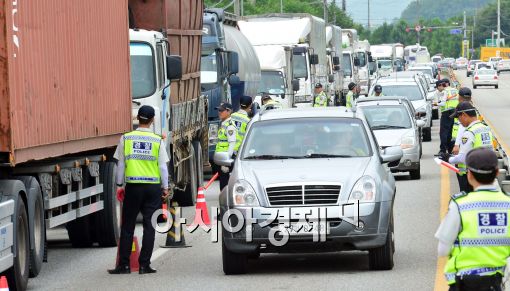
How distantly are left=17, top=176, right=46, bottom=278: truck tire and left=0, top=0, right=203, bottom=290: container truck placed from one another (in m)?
0.01

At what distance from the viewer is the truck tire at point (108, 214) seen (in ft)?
55.5

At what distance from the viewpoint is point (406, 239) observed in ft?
54.5

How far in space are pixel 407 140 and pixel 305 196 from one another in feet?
45.5

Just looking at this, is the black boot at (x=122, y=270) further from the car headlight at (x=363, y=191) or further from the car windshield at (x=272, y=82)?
the car windshield at (x=272, y=82)

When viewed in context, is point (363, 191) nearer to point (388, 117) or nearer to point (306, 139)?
point (306, 139)

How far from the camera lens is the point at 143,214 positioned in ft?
46.9

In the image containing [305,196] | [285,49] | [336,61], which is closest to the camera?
[305,196]

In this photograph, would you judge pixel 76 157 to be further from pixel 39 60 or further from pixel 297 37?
pixel 297 37

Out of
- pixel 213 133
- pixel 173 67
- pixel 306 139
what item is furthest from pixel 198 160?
pixel 306 139

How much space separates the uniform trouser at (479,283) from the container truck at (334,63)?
45155 millimetres

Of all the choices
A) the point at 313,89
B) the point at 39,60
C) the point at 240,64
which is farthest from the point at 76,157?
the point at 313,89

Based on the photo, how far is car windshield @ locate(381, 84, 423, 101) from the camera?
132ft

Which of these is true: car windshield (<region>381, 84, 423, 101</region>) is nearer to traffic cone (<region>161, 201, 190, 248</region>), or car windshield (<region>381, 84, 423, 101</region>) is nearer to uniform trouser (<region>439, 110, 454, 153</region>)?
uniform trouser (<region>439, 110, 454, 153</region>)

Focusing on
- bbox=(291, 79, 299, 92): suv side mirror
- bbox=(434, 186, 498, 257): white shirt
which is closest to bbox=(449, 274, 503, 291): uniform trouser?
bbox=(434, 186, 498, 257): white shirt
